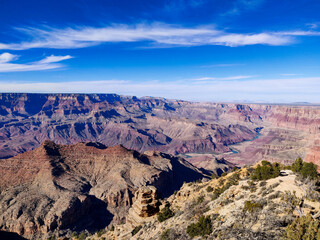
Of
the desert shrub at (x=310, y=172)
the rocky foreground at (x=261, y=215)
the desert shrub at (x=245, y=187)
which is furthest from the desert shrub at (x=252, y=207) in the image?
the desert shrub at (x=310, y=172)

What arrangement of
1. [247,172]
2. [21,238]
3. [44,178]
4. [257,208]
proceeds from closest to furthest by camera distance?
[257,208]
[247,172]
[21,238]
[44,178]

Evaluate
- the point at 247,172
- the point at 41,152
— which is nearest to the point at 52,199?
the point at 41,152

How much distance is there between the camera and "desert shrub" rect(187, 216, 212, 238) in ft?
79.3

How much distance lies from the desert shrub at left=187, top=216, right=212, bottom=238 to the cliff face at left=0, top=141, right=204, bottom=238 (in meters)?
71.5

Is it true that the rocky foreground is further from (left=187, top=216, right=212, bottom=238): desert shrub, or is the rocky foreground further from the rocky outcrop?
the rocky outcrop

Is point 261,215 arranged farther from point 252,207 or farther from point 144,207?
point 144,207

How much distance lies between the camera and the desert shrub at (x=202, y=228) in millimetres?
24163

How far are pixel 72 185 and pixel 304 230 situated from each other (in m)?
102

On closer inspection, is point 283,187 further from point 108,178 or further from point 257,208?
point 108,178

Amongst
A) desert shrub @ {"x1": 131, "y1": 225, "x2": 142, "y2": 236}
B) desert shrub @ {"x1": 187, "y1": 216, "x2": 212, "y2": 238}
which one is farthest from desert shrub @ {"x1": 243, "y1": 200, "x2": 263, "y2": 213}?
desert shrub @ {"x1": 131, "y1": 225, "x2": 142, "y2": 236}

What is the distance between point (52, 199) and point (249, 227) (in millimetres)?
89283

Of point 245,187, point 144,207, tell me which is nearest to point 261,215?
point 245,187

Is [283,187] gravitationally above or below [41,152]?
above

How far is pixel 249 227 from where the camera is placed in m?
20.6
